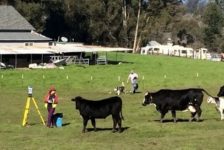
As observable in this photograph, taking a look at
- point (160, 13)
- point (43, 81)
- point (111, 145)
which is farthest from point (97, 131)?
point (160, 13)

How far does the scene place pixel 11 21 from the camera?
8106cm

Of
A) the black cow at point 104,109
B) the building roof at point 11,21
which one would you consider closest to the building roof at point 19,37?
the building roof at point 11,21

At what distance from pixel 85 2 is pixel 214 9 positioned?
30416mm

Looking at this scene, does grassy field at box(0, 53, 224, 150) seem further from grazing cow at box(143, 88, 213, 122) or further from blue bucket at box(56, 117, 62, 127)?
grazing cow at box(143, 88, 213, 122)

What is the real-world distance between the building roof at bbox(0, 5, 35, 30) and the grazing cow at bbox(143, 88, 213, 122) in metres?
58.8

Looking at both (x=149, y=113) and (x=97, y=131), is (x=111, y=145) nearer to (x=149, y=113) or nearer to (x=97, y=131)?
(x=97, y=131)

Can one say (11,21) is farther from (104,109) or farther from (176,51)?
(104,109)

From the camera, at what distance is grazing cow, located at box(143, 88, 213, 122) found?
75.7 ft

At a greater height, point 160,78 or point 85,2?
point 85,2

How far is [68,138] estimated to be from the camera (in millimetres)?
19812

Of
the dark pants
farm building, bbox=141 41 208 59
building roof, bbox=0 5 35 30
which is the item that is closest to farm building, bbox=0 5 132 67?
building roof, bbox=0 5 35 30

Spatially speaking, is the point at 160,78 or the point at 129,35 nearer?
the point at 160,78

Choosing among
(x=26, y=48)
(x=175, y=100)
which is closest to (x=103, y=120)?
(x=175, y=100)

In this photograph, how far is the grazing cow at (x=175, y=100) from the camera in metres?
23.1
